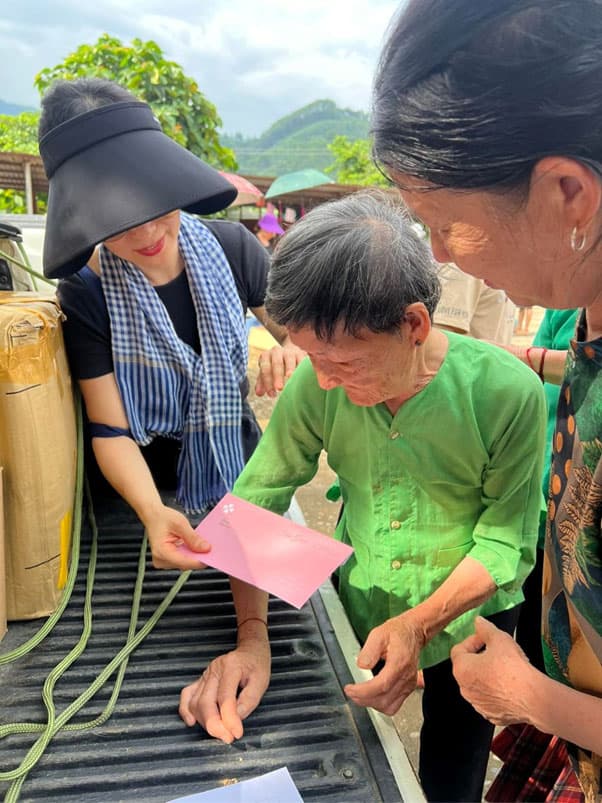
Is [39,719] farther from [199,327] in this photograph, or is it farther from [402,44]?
[402,44]

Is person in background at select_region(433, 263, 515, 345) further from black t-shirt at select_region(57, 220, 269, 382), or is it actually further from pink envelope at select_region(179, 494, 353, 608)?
pink envelope at select_region(179, 494, 353, 608)

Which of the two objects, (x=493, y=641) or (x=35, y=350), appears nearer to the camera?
(x=493, y=641)

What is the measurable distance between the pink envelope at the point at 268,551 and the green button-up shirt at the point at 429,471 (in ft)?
0.19

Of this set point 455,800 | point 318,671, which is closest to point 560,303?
point 318,671

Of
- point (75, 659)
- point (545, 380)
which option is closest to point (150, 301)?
point (75, 659)

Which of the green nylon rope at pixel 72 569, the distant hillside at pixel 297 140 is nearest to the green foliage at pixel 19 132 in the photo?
the green nylon rope at pixel 72 569

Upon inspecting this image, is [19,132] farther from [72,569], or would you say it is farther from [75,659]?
[75,659]

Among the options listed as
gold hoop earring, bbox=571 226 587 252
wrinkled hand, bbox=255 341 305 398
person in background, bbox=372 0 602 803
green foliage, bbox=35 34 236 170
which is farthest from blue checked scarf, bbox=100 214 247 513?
green foliage, bbox=35 34 236 170

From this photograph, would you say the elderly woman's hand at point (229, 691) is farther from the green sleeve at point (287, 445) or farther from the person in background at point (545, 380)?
the person in background at point (545, 380)

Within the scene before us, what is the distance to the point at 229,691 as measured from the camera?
3.39ft

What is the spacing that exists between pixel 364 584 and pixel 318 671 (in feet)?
0.76

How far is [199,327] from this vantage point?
60.8 inches

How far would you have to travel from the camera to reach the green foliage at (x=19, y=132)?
10281mm

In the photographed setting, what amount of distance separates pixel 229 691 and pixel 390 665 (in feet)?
0.89
